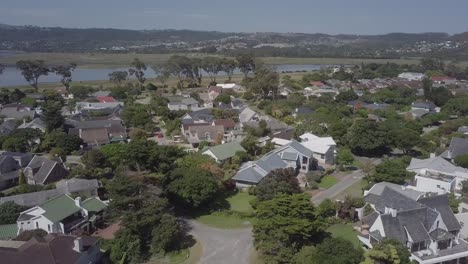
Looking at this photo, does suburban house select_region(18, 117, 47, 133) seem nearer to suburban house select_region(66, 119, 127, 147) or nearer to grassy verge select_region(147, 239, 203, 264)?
suburban house select_region(66, 119, 127, 147)

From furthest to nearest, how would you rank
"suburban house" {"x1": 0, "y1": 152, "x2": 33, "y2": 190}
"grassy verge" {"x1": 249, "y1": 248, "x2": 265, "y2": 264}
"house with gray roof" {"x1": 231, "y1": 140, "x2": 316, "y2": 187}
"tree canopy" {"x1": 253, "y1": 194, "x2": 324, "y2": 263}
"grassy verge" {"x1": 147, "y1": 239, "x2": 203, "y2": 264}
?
"suburban house" {"x1": 0, "y1": 152, "x2": 33, "y2": 190}
"house with gray roof" {"x1": 231, "y1": 140, "x2": 316, "y2": 187}
"grassy verge" {"x1": 147, "y1": 239, "x2": 203, "y2": 264}
"grassy verge" {"x1": 249, "y1": 248, "x2": 265, "y2": 264}
"tree canopy" {"x1": 253, "y1": 194, "x2": 324, "y2": 263}

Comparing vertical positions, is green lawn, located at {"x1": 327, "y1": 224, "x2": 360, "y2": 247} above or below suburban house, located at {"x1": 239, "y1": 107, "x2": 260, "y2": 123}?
below

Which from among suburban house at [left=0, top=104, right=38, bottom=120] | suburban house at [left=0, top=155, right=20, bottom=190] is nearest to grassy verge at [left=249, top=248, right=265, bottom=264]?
suburban house at [left=0, top=155, right=20, bottom=190]

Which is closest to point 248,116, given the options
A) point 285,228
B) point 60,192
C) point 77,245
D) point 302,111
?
point 302,111

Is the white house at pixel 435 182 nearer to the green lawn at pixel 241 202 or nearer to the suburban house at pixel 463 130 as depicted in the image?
the green lawn at pixel 241 202

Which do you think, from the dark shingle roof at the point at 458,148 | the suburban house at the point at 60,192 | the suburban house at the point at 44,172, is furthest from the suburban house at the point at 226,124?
the dark shingle roof at the point at 458,148

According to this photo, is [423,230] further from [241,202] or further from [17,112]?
[17,112]


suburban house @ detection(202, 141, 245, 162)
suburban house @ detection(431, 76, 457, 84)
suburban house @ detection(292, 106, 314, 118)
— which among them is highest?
suburban house @ detection(431, 76, 457, 84)
